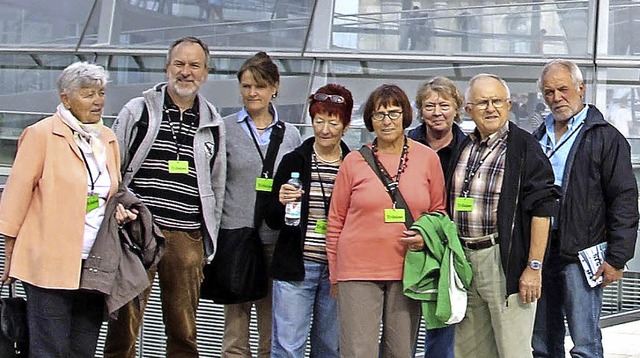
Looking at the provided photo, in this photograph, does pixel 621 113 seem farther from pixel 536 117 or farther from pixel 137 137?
pixel 137 137

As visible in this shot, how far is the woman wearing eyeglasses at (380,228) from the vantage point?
→ 480 centimetres

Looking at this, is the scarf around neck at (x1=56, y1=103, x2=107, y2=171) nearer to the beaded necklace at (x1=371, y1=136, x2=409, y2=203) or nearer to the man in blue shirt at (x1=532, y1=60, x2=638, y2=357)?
the beaded necklace at (x1=371, y1=136, x2=409, y2=203)

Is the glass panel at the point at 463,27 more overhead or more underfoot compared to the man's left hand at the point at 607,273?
more overhead

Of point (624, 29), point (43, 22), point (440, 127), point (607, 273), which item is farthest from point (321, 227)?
point (43, 22)

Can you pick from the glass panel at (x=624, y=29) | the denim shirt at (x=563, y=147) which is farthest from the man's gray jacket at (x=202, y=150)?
the glass panel at (x=624, y=29)

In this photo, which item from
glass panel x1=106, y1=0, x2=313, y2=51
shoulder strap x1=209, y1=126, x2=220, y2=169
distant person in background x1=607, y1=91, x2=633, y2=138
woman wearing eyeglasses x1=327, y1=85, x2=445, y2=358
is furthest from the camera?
glass panel x1=106, y1=0, x2=313, y2=51

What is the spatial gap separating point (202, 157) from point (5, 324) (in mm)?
1228

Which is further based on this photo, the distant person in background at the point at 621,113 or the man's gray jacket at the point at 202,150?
the distant person in background at the point at 621,113

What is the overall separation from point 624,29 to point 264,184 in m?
5.96

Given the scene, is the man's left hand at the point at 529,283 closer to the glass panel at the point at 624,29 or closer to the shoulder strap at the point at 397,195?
the shoulder strap at the point at 397,195

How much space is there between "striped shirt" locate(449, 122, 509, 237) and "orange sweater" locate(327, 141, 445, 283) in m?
0.12

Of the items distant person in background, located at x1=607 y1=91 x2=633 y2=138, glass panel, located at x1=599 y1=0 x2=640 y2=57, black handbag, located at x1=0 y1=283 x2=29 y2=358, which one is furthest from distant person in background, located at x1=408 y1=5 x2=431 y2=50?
black handbag, located at x1=0 y1=283 x2=29 y2=358

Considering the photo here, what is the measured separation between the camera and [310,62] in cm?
1076

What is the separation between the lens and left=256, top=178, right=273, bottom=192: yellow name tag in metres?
5.27
